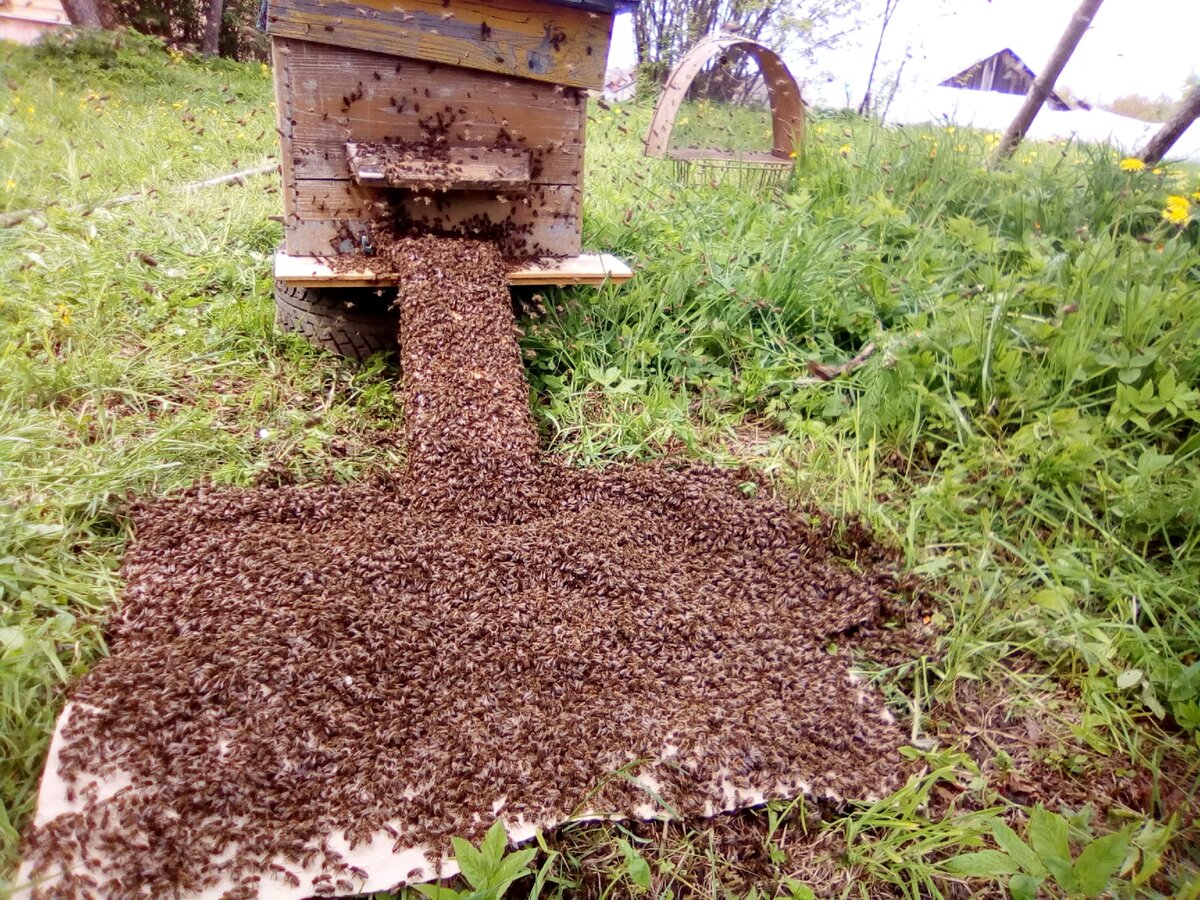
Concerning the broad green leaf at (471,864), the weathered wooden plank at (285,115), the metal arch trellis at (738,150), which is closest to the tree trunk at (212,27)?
the metal arch trellis at (738,150)

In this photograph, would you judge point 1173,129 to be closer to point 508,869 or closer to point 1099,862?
point 1099,862

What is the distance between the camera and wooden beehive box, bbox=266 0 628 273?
3.05 meters

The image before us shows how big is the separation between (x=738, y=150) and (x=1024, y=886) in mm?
5700

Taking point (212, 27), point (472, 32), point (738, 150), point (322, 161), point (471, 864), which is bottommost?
point (471, 864)

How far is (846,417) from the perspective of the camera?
337 cm

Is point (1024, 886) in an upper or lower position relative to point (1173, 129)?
lower

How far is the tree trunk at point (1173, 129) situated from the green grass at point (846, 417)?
271mm

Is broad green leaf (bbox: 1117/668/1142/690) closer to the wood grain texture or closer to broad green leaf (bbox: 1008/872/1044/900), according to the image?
broad green leaf (bbox: 1008/872/1044/900)

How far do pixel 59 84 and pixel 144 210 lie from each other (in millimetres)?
5733

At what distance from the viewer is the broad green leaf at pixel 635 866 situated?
1.69m

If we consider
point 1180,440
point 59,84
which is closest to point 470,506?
point 1180,440

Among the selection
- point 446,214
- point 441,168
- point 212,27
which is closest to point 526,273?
point 446,214

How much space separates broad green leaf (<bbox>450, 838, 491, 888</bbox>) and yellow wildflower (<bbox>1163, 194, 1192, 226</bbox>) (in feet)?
14.4

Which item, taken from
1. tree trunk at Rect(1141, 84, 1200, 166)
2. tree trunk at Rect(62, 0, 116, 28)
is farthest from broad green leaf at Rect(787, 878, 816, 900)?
tree trunk at Rect(62, 0, 116, 28)
